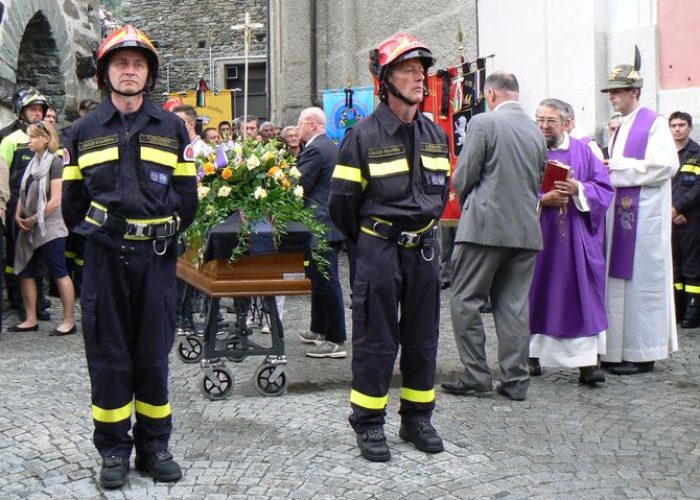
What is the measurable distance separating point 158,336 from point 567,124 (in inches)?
142

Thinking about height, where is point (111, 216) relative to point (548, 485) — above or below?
above

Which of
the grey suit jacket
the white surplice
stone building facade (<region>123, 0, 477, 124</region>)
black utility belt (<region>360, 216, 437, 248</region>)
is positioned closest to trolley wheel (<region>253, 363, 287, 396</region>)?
the grey suit jacket

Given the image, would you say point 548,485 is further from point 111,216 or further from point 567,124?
point 567,124

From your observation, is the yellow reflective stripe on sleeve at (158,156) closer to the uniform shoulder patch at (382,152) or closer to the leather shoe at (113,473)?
the uniform shoulder patch at (382,152)

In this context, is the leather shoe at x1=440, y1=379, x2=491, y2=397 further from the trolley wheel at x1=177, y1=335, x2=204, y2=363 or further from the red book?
the trolley wheel at x1=177, y1=335, x2=204, y2=363

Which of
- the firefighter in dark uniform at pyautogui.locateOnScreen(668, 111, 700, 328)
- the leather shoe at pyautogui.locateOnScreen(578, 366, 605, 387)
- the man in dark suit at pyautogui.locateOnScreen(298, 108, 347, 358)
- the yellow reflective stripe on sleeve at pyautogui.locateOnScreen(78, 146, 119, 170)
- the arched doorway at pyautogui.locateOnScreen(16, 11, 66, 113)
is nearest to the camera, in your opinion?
the yellow reflective stripe on sleeve at pyautogui.locateOnScreen(78, 146, 119, 170)

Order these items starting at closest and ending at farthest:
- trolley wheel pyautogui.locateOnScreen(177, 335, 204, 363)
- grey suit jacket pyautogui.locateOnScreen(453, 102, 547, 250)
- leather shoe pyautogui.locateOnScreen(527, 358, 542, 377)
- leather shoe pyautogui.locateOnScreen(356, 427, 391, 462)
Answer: leather shoe pyautogui.locateOnScreen(356, 427, 391, 462) < grey suit jacket pyautogui.locateOnScreen(453, 102, 547, 250) < leather shoe pyautogui.locateOnScreen(527, 358, 542, 377) < trolley wheel pyautogui.locateOnScreen(177, 335, 204, 363)

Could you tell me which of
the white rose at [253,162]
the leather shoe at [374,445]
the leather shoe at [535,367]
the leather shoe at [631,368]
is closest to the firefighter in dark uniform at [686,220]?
the leather shoe at [631,368]

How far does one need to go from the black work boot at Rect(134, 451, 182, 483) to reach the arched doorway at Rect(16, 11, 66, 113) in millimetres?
8979

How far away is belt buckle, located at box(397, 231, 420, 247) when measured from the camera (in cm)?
519

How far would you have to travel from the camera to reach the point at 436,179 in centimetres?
529

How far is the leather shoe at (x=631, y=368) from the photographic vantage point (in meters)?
7.34

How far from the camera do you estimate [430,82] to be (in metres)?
12.6

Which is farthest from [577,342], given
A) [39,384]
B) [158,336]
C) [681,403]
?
[39,384]
